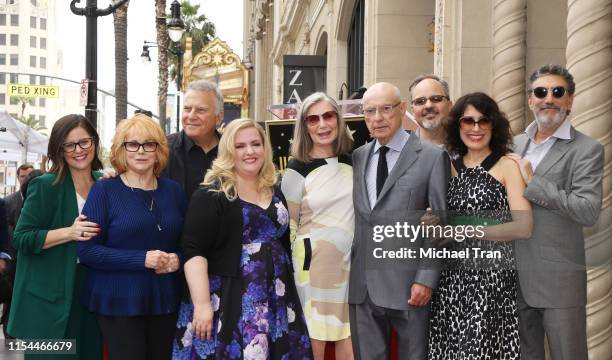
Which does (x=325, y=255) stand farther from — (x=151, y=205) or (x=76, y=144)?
(x=76, y=144)

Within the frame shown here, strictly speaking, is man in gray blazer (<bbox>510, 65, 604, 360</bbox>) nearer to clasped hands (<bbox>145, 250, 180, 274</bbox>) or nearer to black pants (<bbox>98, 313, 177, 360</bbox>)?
clasped hands (<bbox>145, 250, 180, 274</bbox>)

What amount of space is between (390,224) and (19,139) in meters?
16.7

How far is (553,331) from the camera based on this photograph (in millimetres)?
4125

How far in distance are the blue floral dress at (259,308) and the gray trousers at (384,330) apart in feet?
1.08

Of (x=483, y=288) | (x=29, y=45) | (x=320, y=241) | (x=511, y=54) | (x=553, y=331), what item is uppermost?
(x=29, y=45)

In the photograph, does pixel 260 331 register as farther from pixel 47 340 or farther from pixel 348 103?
pixel 348 103

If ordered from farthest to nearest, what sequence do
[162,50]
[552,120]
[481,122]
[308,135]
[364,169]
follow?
[162,50] < [308,135] < [364,169] < [552,120] < [481,122]

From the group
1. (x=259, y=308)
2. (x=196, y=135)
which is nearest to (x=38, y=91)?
(x=196, y=135)

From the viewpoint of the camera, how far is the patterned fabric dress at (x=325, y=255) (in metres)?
4.68

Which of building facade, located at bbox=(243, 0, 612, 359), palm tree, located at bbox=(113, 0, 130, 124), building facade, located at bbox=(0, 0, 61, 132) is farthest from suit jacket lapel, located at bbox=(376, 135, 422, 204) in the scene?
building facade, located at bbox=(0, 0, 61, 132)

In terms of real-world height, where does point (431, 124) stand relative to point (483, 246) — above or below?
above

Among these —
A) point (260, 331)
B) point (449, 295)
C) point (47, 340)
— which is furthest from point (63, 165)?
point (449, 295)

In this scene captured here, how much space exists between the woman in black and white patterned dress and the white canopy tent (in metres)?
15.4

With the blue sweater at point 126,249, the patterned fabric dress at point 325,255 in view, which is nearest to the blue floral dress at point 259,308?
the patterned fabric dress at point 325,255
